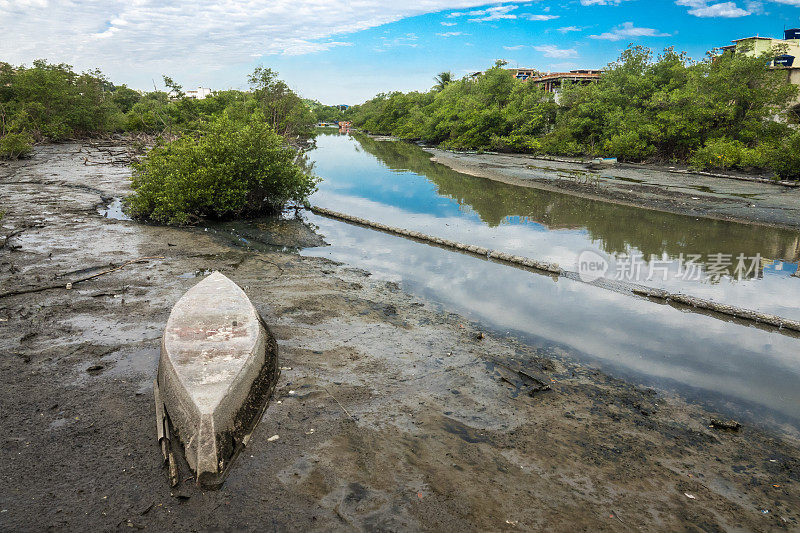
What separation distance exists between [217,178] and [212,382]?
1192 centimetres

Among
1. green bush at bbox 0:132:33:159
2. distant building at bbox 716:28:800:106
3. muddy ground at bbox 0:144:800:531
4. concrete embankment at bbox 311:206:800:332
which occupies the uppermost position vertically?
distant building at bbox 716:28:800:106

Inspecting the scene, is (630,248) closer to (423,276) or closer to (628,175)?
(423,276)

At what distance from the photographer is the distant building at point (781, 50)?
3213cm

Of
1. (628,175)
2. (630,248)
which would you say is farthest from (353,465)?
(628,175)

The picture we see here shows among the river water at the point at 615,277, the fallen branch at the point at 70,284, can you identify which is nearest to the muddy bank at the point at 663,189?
the river water at the point at 615,277

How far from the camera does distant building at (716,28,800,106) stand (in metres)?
32.1

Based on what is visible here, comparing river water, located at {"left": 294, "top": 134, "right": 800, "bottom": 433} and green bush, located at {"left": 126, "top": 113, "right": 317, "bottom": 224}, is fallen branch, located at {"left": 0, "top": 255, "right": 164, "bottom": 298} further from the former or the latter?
river water, located at {"left": 294, "top": 134, "right": 800, "bottom": 433}

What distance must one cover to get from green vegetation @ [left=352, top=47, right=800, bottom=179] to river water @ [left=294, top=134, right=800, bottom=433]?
13422mm

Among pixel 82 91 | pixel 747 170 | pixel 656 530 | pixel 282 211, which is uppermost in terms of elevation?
pixel 82 91

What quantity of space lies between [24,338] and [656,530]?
8.68 metres

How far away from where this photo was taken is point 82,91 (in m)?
52.4

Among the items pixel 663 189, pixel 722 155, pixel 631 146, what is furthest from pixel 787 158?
pixel 631 146

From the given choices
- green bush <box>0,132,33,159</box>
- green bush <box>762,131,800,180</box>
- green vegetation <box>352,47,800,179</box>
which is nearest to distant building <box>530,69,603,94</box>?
green vegetation <box>352,47,800,179</box>

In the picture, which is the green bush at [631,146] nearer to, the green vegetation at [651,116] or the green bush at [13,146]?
the green vegetation at [651,116]
